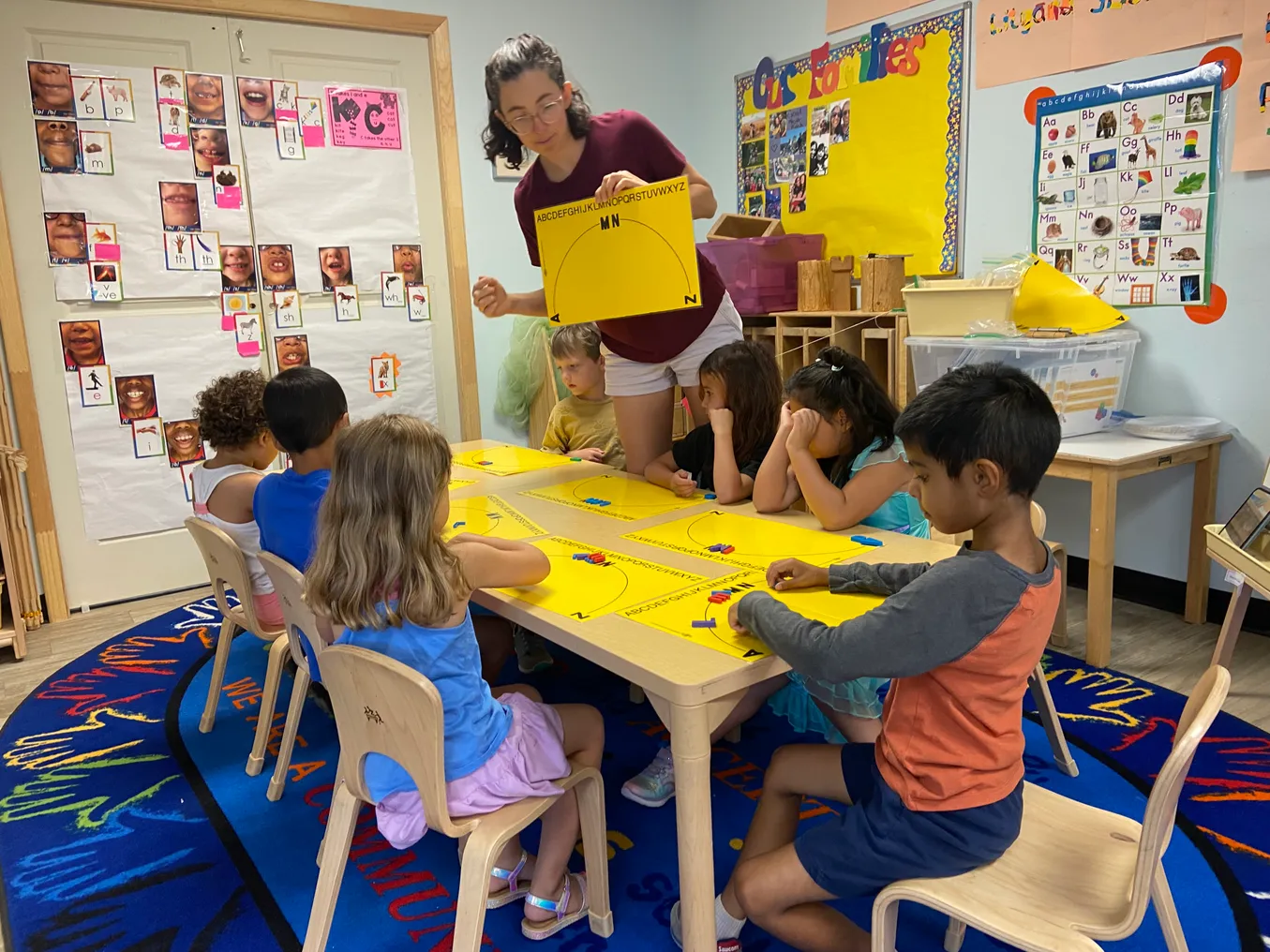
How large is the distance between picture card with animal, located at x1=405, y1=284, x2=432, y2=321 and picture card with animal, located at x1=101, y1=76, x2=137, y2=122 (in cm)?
119

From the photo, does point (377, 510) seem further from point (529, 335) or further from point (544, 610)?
point (529, 335)

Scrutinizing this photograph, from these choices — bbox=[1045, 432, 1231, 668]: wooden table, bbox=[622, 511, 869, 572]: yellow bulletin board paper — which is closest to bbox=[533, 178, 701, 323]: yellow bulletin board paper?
bbox=[622, 511, 869, 572]: yellow bulletin board paper

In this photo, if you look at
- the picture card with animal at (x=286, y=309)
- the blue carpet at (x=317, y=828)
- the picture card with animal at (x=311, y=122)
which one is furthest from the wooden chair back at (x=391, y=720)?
the picture card with animal at (x=311, y=122)

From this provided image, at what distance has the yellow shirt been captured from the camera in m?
3.04

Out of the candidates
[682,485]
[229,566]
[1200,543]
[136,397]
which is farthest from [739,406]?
[136,397]

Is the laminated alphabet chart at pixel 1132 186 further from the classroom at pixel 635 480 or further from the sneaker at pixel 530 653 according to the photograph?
the sneaker at pixel 530 653

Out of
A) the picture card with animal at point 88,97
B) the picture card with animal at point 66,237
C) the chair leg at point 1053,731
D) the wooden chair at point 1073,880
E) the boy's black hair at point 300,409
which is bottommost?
the chair leg at point 1053,731

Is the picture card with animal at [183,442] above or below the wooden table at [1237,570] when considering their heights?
above

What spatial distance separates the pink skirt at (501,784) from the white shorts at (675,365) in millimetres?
1121

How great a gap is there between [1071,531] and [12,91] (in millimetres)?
3954

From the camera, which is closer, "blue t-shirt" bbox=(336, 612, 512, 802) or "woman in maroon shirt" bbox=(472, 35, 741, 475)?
"blue t-shirt" bbox=(336, 612, 512, 802)

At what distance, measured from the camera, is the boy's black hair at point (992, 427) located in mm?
1105

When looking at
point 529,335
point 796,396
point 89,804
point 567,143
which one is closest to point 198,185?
point 529,335

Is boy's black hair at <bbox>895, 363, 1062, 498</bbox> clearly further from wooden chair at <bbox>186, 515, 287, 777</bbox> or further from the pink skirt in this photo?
wooden chair at <bbox>186, 515, 287, 777</bbox>
